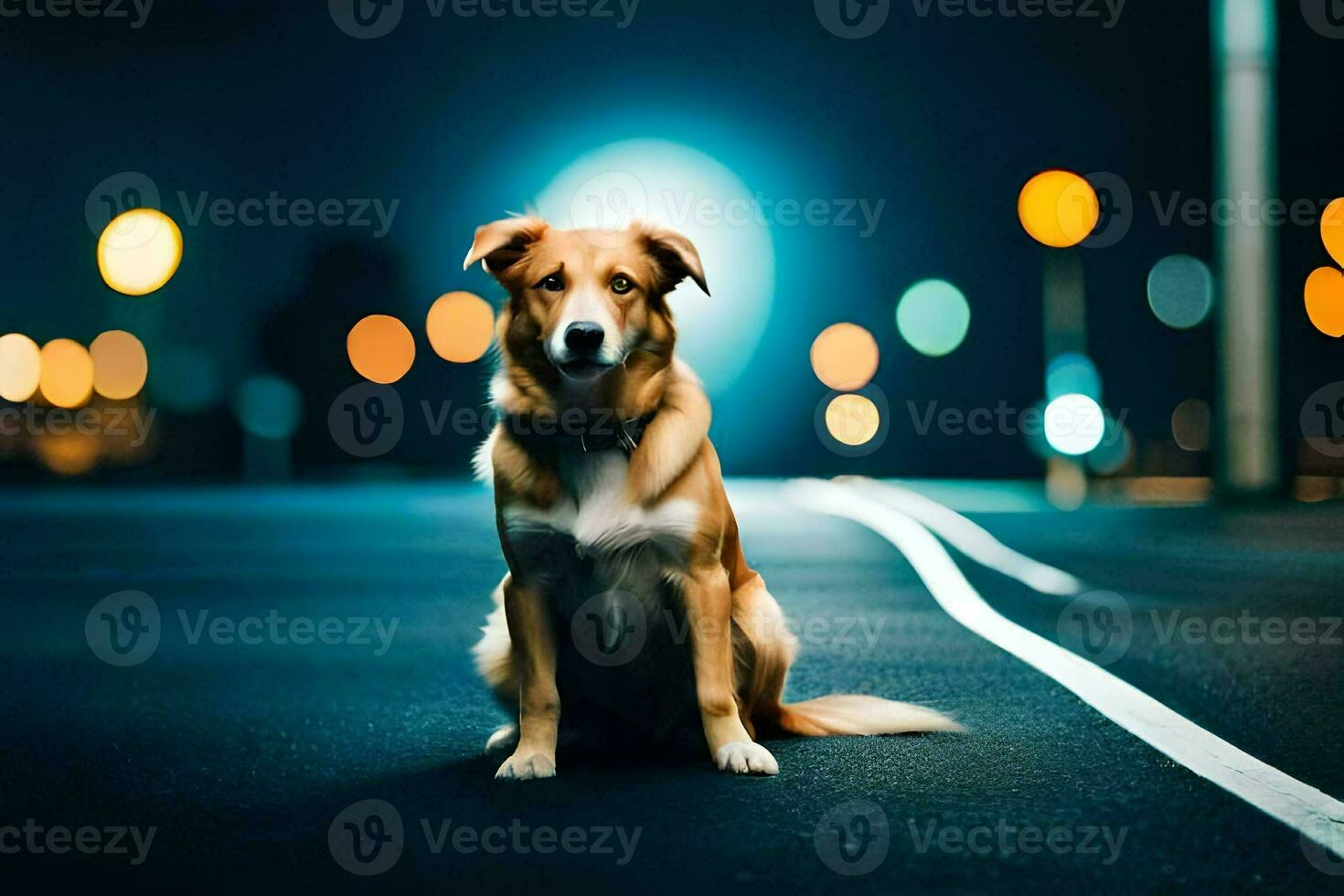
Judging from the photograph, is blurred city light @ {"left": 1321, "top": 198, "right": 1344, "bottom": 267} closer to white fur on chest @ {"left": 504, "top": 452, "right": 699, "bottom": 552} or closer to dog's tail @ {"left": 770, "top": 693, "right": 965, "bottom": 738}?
dog's tail @ {"left": 770, "top": 693, "right": 965, "bottom": 738}

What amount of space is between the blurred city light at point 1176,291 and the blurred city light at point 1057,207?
5311 cm

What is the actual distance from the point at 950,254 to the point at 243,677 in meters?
80.0

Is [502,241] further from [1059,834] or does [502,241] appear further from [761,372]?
[761,372]

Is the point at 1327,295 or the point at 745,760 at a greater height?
the point at 1327,295

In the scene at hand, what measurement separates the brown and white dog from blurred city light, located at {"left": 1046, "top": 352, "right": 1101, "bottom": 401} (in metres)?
25.5

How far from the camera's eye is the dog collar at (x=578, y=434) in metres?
5.70

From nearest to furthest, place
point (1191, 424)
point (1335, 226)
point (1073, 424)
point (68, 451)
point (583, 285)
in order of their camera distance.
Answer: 1. point (583, 285)
2. point (1335, 226)
3. point (1073, 424)
4. point (68, 451)
5. point (1191, 424)

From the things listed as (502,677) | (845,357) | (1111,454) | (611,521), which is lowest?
(1111,454)

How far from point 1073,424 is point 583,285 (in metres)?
26.1

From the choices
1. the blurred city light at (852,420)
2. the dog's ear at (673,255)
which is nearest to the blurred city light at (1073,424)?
the dog's ear at (673,255)

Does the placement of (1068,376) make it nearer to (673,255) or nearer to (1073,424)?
(1073,424)

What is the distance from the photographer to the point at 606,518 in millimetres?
5523

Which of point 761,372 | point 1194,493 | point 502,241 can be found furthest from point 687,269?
point 761,372

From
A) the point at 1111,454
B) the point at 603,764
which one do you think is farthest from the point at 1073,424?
the point at 603,764
